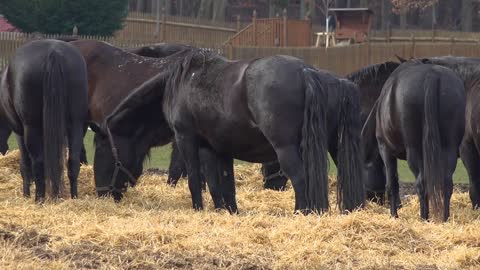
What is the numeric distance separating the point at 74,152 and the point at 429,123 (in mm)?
3748

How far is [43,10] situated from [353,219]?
3076 cm

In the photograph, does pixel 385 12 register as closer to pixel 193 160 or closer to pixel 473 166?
pixel 473 166

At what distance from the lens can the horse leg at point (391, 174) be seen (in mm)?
11461

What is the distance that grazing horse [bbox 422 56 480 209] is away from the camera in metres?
11.6

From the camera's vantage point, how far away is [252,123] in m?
10.4

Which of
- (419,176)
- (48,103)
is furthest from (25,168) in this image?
(419,176)

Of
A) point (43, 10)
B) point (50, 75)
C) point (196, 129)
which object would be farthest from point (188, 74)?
point (43, 10)

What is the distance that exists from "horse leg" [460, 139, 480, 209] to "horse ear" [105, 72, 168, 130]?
333cm

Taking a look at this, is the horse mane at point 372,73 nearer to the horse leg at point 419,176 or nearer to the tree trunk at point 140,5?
the horse leg at point 419,176

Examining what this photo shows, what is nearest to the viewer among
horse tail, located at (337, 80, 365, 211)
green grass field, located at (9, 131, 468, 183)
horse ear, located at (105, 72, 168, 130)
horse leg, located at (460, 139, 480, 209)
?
horse tail, located at (337, 80, 365, 211)

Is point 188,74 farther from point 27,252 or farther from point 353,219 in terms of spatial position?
point 27,252

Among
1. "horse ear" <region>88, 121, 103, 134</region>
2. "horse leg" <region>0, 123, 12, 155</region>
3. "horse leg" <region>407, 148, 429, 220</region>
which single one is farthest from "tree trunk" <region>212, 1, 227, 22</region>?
"horse leg" <region>407, 148, 429, 220</region>

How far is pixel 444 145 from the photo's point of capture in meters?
10.6

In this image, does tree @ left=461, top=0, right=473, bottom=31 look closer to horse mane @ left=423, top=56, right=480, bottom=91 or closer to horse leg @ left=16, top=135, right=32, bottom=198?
horse mane @ left=423, top=56, right=480, bottom=91
